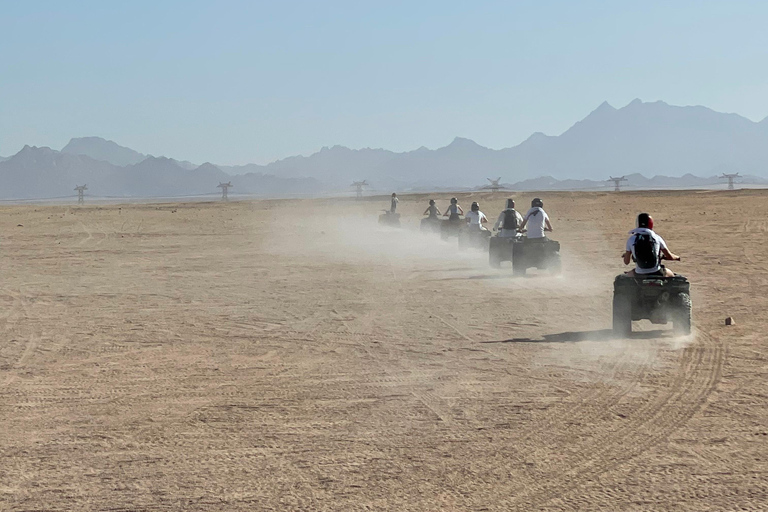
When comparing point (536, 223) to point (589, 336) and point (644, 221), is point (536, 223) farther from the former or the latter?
point (589, 336)

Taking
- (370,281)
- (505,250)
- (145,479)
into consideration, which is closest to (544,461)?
(145,479)

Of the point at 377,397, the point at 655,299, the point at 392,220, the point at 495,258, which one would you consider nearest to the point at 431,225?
the point at 392,220

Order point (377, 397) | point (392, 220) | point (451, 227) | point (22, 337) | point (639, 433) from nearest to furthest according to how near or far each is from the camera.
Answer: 1. point (639, 433)
2. point (377, 397)
3. point (22, 337)
4. point (451, 227)
5. point (392, 220)

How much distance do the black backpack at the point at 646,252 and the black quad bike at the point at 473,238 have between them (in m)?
14.2

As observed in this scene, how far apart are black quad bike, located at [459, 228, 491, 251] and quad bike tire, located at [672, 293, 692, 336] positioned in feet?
47.5

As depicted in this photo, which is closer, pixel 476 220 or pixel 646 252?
pixel 646 252

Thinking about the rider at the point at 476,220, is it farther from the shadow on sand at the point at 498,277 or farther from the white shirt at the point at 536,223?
the white shirt at the point at 536,223

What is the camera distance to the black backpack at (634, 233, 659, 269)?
1207 cm

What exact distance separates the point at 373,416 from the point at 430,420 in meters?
0.51

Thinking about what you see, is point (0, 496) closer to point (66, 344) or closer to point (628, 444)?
point (628, 444)

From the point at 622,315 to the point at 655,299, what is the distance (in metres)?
0.44

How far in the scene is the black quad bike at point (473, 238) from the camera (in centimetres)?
2655

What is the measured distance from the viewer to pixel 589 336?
40.4 feet

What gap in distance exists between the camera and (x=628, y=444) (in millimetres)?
7461
